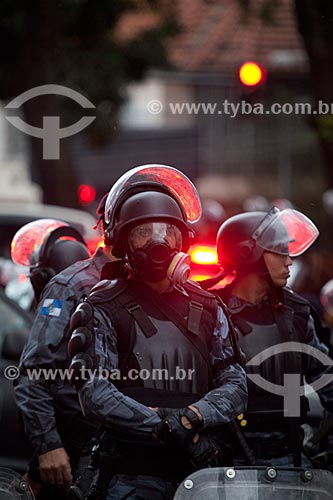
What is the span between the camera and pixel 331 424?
5590 mm

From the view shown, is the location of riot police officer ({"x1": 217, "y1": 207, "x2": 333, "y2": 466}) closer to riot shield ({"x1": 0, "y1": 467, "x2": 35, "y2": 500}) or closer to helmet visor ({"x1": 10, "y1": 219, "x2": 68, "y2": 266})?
helmet visor ({"x1": 10, "y1": 219, "x2": 68, "y2": 266})

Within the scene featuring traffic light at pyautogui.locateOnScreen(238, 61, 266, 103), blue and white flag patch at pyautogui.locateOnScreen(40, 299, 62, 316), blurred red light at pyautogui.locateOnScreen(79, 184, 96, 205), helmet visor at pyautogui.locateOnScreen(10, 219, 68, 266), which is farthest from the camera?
blurred red light at pyautogui.locateOnScreen(79, 184, 96, 205)

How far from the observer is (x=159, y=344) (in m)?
4.29

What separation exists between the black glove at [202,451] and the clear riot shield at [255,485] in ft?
0.69

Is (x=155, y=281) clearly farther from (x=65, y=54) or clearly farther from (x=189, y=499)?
(x=65, y=54)

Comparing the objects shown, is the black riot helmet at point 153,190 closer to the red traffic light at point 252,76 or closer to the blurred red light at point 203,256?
the blurred red light at point 203,256

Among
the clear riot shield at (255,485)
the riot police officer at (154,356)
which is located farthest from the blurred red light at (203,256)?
the clear riot shield at (255,485)

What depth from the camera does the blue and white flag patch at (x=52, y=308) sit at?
5230mm

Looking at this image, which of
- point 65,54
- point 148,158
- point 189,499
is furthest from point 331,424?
point 148,158

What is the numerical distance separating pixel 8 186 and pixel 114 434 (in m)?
30.5

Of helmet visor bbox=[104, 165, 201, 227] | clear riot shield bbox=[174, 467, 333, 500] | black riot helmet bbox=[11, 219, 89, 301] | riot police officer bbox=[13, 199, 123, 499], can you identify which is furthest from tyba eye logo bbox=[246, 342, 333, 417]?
clear riot shield bbox=[174, 467, 333, 500]

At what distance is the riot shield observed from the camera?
414 centimetres

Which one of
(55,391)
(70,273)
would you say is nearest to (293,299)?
(70,273)

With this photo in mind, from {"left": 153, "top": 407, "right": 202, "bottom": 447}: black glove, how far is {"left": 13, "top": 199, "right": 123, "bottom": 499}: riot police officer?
1.04m
